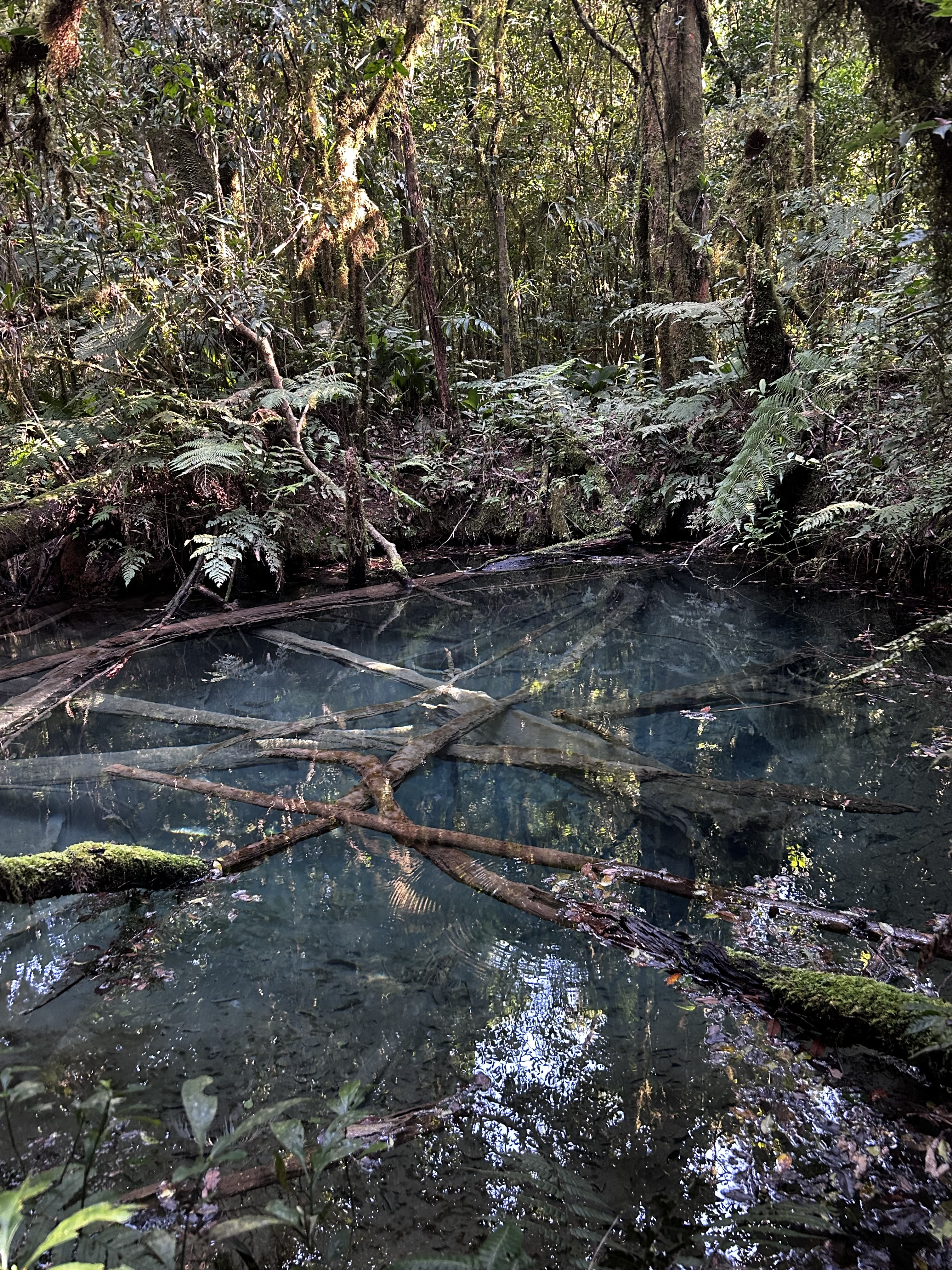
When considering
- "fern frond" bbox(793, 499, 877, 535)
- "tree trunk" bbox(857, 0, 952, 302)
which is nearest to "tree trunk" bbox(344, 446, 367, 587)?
"fern frond" bbox(793, 499, 877, 535)

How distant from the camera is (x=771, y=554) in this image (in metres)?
6.38

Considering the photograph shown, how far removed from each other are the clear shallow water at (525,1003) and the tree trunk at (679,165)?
5234 millimetres

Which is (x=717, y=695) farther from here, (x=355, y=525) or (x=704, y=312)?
(x=704, y=312)

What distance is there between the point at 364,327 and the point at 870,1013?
7.39 m

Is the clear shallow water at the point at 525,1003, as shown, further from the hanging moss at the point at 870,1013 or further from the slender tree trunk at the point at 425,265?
the slender tree trunk at the point at 425,265

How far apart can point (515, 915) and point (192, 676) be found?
129 inches

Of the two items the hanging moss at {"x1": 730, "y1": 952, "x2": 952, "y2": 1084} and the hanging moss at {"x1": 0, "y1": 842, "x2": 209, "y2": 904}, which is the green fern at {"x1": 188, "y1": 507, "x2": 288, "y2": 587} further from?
the hanging moss at {"x1": 730, "y1": 952, "x2": 952, "y2": 1084}

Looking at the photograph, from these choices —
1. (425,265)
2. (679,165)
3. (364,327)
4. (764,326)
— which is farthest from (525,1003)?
(425,265)

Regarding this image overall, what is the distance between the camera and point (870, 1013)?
156 cm

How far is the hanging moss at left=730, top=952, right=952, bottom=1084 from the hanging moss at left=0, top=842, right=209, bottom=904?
6.01ft

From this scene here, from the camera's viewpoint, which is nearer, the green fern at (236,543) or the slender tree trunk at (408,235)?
the green fern at (236,543)

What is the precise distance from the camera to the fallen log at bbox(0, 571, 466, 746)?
403 cm

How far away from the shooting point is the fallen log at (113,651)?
4.03m

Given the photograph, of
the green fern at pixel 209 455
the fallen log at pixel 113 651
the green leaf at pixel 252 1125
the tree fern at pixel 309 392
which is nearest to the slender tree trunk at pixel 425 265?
the tree fern at pixel 309 392
